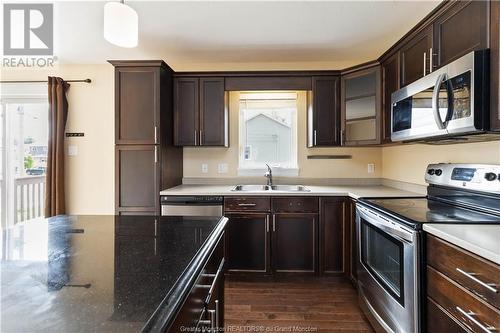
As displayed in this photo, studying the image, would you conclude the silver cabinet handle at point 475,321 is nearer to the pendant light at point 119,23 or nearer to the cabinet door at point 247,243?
the cabinet door at point 247,243

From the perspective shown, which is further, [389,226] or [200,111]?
[200,111]

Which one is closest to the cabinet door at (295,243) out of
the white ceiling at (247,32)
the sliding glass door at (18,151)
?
the white ceiling at (247,32)

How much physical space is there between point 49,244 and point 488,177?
7.35ft

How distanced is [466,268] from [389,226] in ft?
1.76

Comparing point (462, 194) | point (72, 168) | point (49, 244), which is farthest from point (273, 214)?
point (72, 168)

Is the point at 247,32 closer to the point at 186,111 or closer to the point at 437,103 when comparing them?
the point at 186,111

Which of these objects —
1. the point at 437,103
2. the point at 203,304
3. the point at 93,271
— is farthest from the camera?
the point at 437,103

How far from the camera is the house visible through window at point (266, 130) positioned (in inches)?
131

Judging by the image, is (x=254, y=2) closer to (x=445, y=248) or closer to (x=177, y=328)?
(x=445, y=248)

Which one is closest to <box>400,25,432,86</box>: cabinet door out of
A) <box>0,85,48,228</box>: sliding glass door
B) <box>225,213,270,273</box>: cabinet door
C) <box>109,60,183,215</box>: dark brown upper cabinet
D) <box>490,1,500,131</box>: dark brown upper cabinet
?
<box>490,1,500,131</box>: dark brown upper cabinet

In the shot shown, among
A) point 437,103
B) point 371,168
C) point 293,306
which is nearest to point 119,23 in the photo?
point 437,103

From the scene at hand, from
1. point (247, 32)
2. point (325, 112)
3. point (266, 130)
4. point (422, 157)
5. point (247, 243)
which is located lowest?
point (247, 243)

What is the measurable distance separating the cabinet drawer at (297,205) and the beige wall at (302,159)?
0.69 meters

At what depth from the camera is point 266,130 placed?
3373 millimetres
